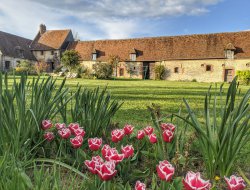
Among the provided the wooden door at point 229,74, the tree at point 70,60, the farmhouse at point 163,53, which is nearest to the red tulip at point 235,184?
the farmhouse at point 163,53

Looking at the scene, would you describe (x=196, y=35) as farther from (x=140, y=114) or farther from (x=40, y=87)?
(x=40, y=87)

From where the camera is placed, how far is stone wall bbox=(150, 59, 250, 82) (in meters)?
30.8

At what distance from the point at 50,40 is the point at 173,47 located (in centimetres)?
1844

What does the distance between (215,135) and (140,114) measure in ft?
11.9

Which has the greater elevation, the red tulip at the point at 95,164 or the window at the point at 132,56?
the window at the point at 132,56

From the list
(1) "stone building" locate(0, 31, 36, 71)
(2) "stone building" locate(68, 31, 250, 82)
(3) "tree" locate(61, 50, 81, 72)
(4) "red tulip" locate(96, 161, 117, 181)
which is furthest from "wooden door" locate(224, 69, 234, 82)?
(4) "red tulip" locate(96, 161, 117, 181)

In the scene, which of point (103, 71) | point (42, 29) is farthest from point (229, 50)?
point (42, 29)

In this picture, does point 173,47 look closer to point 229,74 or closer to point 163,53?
point 163,53

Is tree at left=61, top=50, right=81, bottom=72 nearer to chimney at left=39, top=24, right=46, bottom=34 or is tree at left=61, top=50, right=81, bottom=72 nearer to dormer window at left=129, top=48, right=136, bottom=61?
dormer window at left=129, top=48, right=136, bottom=61

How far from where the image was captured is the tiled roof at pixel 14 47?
121 feet

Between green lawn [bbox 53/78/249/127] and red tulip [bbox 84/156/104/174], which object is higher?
red tulip [bbox 84/156/104/174]

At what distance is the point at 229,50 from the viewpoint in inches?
1204

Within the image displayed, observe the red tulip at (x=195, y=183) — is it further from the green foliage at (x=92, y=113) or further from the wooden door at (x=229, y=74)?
the wooden door at (x=229, y=74)

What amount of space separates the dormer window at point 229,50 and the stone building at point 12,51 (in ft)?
86.1
